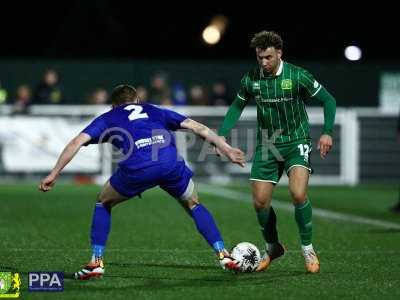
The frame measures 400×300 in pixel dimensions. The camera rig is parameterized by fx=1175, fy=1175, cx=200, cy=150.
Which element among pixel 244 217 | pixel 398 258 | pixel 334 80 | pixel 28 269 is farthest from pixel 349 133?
pixel 28 269

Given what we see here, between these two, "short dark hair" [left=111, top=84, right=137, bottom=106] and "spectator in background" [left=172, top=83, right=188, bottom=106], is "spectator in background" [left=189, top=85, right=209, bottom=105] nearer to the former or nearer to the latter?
"spectator in background" [left=172, top=83, right=188, bottom=106]

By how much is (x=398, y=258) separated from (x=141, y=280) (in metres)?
2.93

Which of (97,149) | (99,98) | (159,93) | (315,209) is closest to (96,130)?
(315,209)

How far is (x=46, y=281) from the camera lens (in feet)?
29.7

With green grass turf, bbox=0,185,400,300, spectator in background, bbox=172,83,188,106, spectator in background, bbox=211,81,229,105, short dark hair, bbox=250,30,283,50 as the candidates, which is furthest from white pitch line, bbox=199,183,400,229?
short dark hair, bbox=250,30,283,50

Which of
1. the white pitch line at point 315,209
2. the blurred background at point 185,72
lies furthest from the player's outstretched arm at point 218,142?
the blurred background at point 185,72

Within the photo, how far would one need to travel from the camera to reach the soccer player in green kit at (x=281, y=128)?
1019cm

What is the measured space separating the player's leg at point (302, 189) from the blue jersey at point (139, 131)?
1179mm

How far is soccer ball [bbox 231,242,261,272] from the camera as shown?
33.0 ft

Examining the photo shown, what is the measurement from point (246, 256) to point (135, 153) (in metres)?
1.36

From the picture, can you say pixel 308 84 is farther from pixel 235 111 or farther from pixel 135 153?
pixel 135 153

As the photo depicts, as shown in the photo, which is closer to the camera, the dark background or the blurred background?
the blurred background

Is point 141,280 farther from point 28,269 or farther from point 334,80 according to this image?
point 334,80

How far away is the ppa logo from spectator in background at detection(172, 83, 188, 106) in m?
16.2
